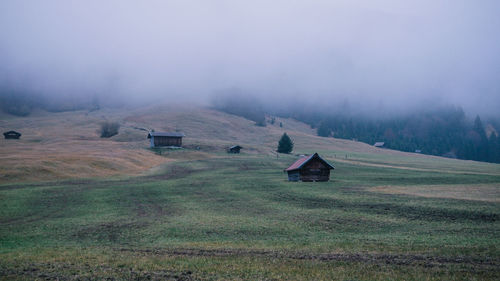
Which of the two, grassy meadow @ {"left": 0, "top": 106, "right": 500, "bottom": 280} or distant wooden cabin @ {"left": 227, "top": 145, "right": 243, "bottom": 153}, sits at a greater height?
distant wooden cabin @ {"left": 227, "top": 145, "right": 243, "bottom": 153}

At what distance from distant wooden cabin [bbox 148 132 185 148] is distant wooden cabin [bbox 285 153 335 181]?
6845 centimetres

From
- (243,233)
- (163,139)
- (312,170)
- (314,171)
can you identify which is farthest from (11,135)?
(243,233)

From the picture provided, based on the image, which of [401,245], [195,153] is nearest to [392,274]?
[401,245]

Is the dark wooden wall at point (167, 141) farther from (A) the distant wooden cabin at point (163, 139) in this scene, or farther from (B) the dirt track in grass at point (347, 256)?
(B) the dirt track in grass at point (347, 256)

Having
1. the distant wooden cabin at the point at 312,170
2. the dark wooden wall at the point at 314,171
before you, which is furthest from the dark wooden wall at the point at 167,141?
the dark wooden wall at the point at 314,171

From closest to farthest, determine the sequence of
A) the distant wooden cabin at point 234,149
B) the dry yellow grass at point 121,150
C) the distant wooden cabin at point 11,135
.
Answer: the dry yellow grass at point 121,150 < the distant wooden cabin at point 234,149 < the distant wooden cabin at point 11,135

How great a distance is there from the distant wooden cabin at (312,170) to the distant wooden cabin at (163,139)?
225 feet

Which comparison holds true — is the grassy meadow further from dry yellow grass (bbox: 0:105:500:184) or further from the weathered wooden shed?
the weathered wooden shed

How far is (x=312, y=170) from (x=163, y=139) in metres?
70.8

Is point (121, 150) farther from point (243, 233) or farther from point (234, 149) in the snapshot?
point (243, 233)

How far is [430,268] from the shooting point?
1322 cm

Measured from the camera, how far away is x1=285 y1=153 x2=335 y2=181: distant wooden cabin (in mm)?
55875

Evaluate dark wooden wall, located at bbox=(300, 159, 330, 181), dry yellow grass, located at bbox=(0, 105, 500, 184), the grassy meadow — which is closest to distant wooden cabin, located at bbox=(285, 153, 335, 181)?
dark wooden wall, located at bbox=(300, 159, 330, 181)

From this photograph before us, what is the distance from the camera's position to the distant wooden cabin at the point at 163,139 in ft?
377
